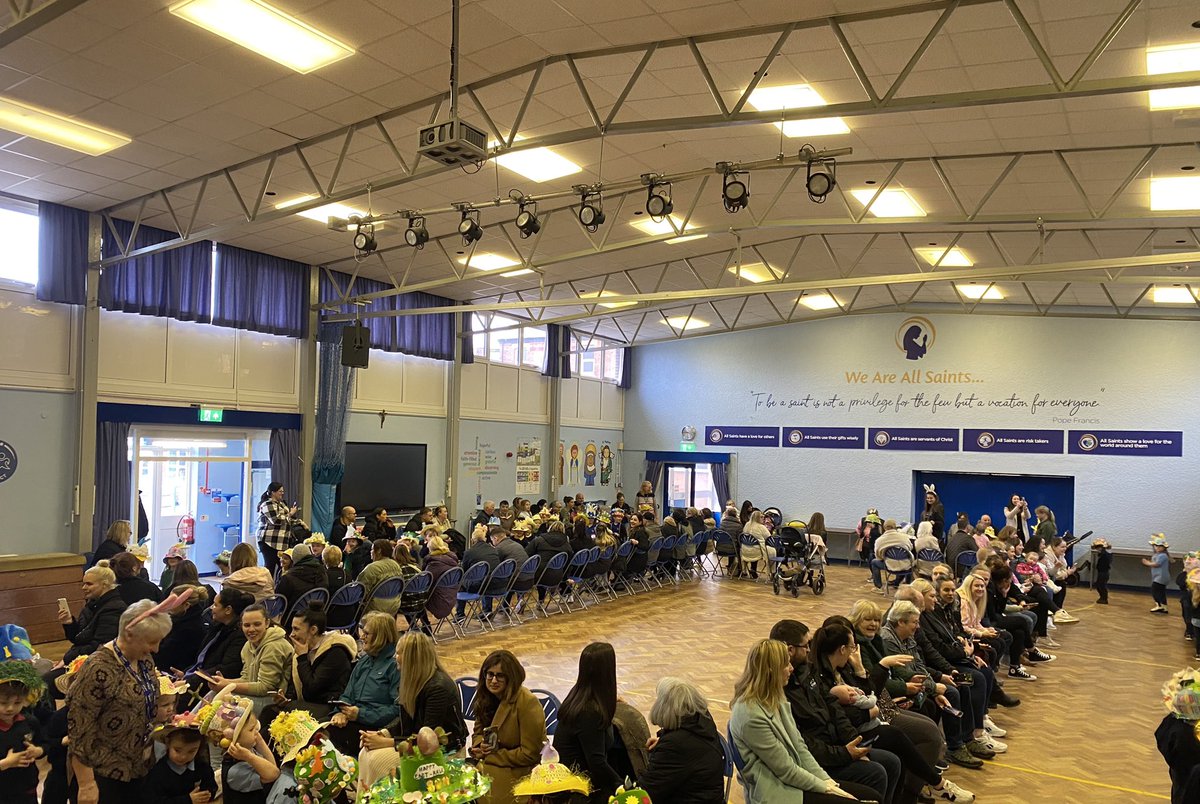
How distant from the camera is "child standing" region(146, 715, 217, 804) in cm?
339

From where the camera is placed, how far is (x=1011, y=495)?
15.6m

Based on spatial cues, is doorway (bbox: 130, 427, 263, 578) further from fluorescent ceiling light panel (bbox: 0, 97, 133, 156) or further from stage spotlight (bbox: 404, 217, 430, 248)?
stage spotlight (bbox: 404, 217, 430, 248)

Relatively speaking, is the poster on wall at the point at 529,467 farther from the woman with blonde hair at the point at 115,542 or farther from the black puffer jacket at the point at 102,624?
the black puffer jacket at the point at 102,624

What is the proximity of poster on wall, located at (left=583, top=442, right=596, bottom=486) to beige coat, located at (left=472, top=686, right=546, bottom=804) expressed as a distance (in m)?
14.9

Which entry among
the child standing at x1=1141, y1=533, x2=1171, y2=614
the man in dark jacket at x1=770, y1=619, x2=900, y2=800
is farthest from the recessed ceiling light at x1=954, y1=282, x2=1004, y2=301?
the man in dark jacket at x1=770, y1=619, x2=900, y2=800

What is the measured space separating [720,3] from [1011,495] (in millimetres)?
13374

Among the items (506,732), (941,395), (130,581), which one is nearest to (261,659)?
(506,732)

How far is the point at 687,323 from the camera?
17328 millimetres

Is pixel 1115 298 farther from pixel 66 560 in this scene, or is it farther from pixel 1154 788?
pixel 66 560

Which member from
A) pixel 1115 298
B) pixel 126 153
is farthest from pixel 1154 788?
pixel 1115 298

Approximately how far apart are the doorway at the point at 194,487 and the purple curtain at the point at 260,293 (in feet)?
5.10

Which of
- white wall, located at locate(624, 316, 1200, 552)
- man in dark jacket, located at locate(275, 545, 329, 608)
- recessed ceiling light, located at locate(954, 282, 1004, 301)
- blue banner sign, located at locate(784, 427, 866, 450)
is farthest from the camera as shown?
blue banner sign, located at locate(784, 427, 866, 450)

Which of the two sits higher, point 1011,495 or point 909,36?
point 909,36

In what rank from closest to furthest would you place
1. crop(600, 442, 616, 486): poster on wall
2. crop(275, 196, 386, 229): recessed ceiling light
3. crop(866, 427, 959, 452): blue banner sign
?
1. crop(275, 196, 386, 229): recessed ceiling light
2. crop(866, 427, 959, 452): blue banner sign
3. crop(600, 442, 616, 486): poster on wall
